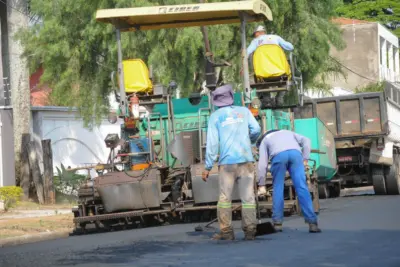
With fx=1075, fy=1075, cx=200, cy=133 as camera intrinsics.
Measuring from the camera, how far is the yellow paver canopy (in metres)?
16.5

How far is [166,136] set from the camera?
1822cm

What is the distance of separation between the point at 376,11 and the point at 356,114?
40669 mm

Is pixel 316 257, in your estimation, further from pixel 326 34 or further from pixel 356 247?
pixel 326 34

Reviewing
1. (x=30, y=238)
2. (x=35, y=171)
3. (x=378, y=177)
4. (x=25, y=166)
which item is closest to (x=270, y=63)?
(x=30, y=238)

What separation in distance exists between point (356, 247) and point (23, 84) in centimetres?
1830

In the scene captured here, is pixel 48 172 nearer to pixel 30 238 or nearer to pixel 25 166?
pixel 25 166

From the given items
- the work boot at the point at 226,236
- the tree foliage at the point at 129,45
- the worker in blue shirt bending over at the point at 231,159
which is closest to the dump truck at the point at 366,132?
the tree foliage at the point at 129,45

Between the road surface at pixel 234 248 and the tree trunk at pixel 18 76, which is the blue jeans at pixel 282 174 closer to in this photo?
the road surface at pixel 234 248

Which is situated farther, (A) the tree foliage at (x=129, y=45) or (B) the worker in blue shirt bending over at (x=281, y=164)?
(A) the tree foliage at (x=129, y=45)

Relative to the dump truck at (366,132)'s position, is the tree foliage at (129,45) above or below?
above

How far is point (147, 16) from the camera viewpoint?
17.1 m

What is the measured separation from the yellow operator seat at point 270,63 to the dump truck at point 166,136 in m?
0.02

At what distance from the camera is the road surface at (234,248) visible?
10484 mm

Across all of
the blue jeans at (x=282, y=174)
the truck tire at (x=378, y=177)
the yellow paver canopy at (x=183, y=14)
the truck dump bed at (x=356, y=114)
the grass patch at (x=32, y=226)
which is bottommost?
the grass patch at (x=32, y=226)
